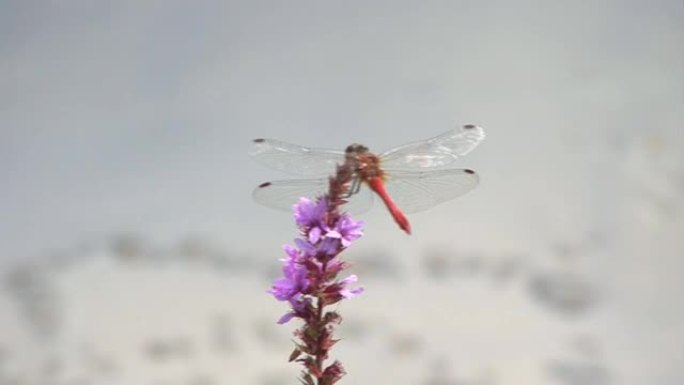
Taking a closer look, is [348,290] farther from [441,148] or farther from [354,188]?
[441,148]

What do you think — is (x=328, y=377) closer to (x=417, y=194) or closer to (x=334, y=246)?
(x=334, y=246)

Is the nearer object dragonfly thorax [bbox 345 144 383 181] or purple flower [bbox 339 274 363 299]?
purple flower [bbox 339 274 363 299]

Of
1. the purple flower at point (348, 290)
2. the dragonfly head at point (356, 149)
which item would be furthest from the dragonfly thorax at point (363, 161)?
the purple flower at point (348, 290)

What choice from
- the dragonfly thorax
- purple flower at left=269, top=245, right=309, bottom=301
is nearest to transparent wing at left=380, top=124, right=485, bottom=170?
the dragonfly thorax

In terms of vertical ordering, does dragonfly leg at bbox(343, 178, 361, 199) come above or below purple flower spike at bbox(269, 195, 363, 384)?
above

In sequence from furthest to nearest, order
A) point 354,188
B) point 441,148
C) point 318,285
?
point 441,148 < point 354,188 < point 318,285

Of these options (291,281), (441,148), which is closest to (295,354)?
(291,281)

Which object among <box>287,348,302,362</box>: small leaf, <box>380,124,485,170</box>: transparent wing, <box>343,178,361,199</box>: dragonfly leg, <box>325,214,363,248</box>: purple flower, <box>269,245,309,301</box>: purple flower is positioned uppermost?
<box>380,124,485,170</box>: transparent wing

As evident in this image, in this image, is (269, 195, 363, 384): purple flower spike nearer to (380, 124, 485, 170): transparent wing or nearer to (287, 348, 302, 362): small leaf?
(287, 348, 302, 362): small leaf
